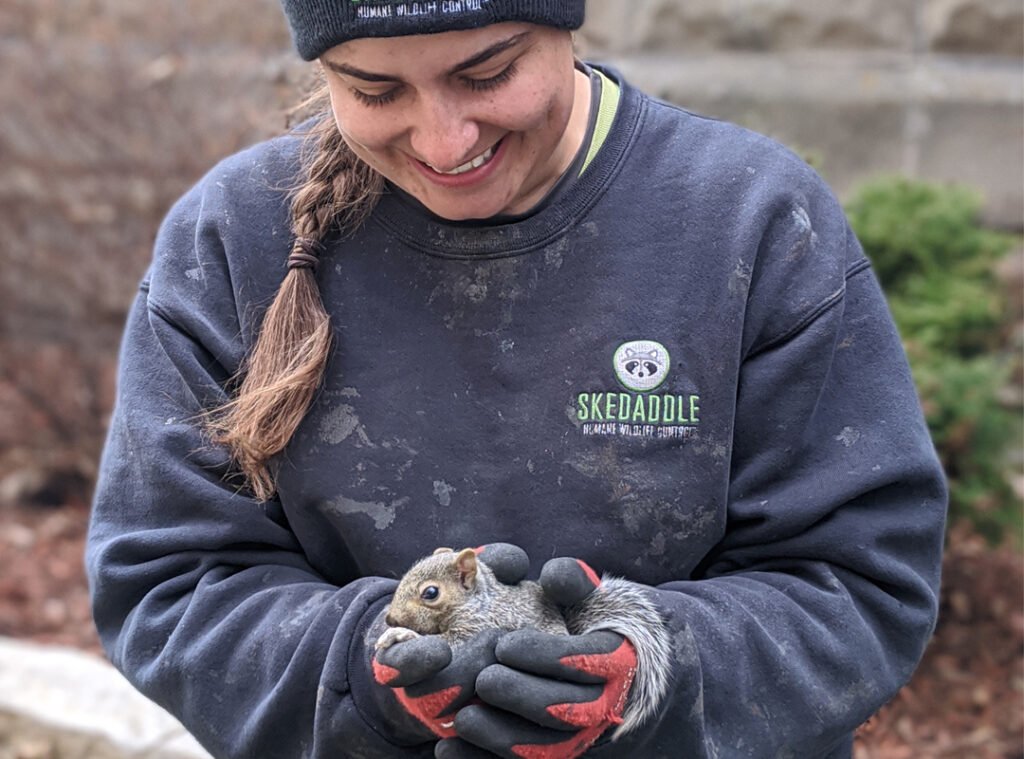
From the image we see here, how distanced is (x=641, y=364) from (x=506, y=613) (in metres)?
0.46

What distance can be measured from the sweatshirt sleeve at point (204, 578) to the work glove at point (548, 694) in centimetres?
22

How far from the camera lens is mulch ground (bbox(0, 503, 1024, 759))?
3.54 metres

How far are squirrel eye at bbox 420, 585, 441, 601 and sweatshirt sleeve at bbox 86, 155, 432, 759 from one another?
0.12 m

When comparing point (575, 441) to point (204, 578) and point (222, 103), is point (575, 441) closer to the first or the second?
point (204, 578)

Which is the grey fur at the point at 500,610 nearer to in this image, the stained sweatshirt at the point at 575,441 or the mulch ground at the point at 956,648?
the stained sweatshirt at the point at 575,441

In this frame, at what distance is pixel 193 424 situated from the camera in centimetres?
195

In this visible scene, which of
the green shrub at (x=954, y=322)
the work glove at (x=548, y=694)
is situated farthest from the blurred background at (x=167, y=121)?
the work glove at (x=548, y=694)

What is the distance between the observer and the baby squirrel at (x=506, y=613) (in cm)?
166

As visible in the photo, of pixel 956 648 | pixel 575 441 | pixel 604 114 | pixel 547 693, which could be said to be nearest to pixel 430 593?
pixel 547 693

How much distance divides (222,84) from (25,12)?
1.28 m

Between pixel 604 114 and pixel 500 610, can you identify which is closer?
pixel 500 610

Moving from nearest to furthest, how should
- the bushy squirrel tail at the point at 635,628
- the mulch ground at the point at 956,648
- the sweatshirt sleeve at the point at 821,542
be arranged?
1. the bushy squirrel tail at the point at 635,628
2. the sweatshirt sleeve at the point at 821,542
3. the mulch ground at the point at 956,648

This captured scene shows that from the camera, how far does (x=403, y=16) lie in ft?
5.33

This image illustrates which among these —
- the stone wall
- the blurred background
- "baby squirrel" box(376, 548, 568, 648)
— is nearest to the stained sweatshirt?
"baby squirrel" box(376, 548, 568, 648)
